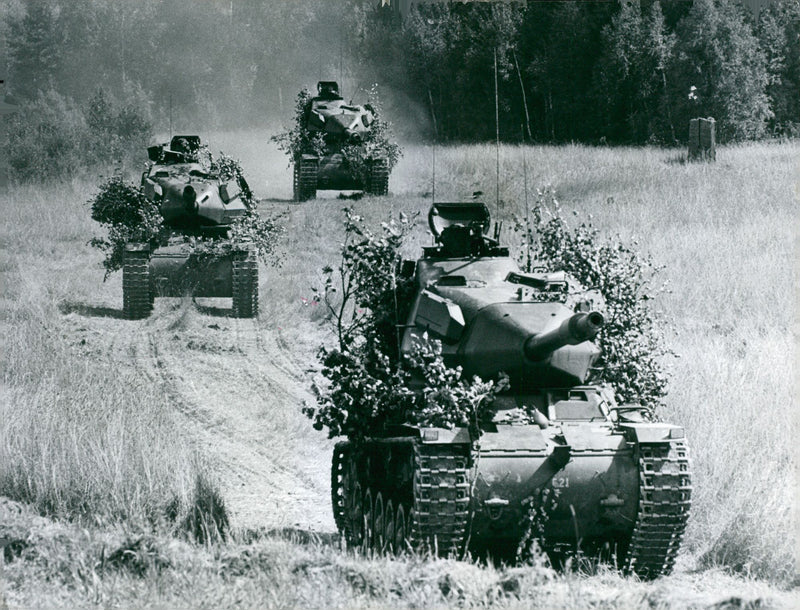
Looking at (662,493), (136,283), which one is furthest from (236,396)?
(662,493)

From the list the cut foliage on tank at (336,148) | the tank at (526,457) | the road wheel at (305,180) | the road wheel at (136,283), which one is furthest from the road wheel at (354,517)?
the road wheel at (305,180)

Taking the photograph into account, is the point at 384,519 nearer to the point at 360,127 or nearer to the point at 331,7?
the point at 331,7

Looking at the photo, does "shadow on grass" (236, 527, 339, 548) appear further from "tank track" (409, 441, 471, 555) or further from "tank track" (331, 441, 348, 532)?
"tank track" (409, 441, 471, 555)

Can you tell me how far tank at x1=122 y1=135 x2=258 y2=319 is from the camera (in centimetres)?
1888

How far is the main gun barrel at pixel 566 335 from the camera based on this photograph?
8.88 meters

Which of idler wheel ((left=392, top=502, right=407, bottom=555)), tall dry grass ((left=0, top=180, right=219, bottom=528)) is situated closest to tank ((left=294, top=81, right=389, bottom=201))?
tall dry grass ((left=0, top=180, right=219, bottom=528))

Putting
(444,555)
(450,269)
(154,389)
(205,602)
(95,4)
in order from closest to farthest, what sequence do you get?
(205,602) < (444,555) < (450,269) < (154,389) < (95,4)

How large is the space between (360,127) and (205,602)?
54.4 ft

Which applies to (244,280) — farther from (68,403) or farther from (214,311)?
(68,403)

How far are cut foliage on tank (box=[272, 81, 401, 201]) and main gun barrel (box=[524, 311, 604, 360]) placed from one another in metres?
13.4

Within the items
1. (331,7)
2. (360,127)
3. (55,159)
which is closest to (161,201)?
(55,159)

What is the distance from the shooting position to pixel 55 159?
784 inches

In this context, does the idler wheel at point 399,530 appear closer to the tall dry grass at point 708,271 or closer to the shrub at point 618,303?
the tall dry grass at point 708,271

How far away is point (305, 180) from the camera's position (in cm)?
2358
